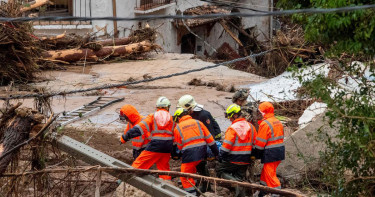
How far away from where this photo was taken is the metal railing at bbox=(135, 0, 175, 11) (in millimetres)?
21466

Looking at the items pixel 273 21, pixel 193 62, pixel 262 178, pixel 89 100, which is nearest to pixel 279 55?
pixel 193 62

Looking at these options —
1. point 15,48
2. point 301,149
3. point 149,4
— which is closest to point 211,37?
point 149,4

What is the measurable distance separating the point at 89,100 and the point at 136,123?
15.3 feet

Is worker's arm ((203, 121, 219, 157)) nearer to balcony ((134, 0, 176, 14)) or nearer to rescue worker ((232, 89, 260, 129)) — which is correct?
rescue worker ((232, 89, 260, 129))

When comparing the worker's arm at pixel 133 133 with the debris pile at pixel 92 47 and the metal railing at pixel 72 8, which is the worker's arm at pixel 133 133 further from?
the metal railing at pixel 72 8

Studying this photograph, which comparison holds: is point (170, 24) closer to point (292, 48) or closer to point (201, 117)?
point (292, 48)

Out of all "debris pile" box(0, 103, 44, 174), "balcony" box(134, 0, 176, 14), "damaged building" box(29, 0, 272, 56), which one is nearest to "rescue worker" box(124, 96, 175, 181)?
"debris pile" box(0, 103, 44, 174)

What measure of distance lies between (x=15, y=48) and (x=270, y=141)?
811 centimetres

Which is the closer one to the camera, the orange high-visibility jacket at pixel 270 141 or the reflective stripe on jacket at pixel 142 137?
the orange high-visibility jacket at pixel 270 141

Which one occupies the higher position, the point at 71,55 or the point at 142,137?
the point at 71,55

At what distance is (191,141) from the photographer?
25.9 ft

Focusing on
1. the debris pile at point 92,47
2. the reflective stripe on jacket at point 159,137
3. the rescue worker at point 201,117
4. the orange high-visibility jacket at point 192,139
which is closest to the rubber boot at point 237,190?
the rescue worker at point 201,117

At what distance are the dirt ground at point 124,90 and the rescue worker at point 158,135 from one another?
0.50 meters

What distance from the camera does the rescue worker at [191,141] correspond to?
25.8ft
